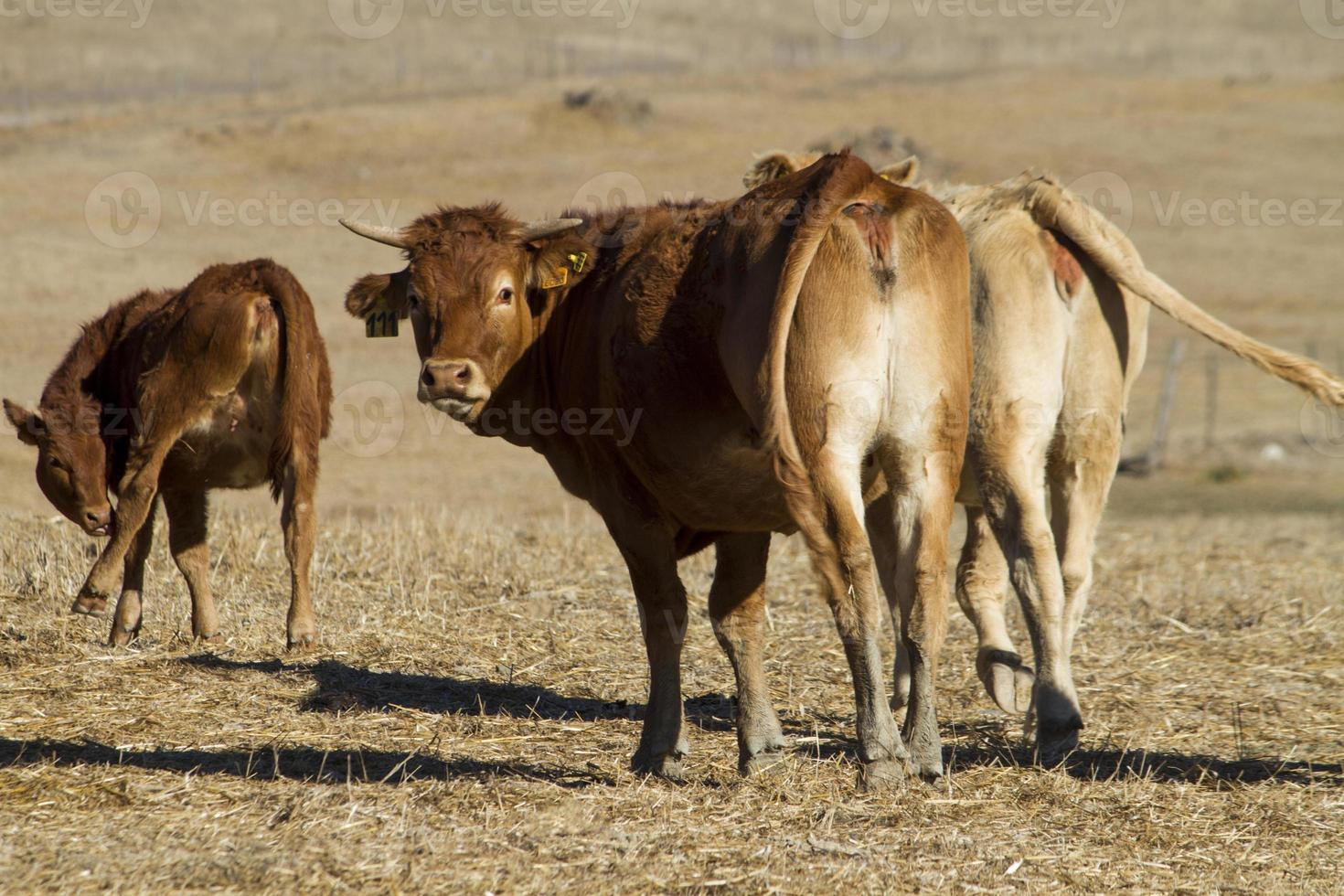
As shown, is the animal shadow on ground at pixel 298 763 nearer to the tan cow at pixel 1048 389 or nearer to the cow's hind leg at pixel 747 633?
the cow's hind leg at pixel 747 633

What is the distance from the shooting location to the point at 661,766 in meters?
5.32

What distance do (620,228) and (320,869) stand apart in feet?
9.53

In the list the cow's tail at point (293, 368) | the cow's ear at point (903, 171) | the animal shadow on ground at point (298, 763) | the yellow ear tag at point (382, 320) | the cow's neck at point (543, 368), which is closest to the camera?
the animal shadow on ground at point (298, 763)

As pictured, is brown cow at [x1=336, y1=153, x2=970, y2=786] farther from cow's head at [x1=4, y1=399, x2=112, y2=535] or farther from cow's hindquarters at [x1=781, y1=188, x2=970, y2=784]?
cow's head at [x1=4, y1=399, x2=112, y2=535]

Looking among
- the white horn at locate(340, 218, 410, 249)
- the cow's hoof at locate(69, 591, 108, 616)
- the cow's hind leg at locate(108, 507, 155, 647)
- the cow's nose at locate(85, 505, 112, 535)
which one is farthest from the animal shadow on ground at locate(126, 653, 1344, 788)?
the white horn at locate(340, 218, 410, 249)

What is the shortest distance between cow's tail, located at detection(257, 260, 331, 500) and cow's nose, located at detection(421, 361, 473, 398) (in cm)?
236

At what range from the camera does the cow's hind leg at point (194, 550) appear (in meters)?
7.62

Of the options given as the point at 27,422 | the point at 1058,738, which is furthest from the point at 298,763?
the point at 27,422

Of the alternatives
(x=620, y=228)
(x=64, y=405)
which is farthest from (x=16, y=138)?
(x=620, y=228)

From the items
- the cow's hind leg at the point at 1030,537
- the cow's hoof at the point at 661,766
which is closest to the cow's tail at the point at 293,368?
the cow's hoof at the point at 661,766

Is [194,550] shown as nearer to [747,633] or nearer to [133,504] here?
[133,504]

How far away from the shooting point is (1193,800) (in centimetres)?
500

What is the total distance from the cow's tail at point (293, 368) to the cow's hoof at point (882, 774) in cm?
396

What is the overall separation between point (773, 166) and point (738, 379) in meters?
2.72
